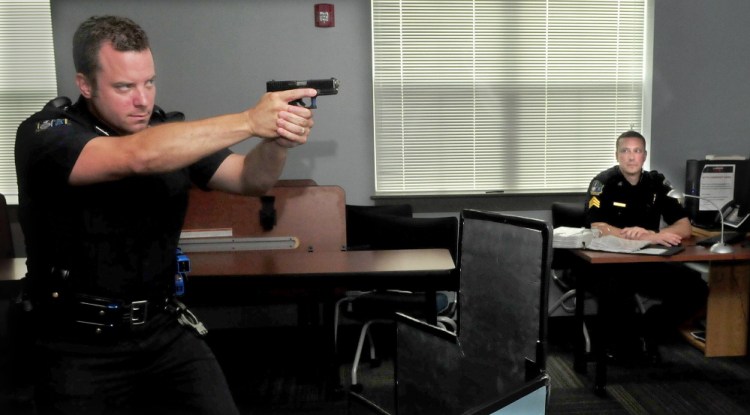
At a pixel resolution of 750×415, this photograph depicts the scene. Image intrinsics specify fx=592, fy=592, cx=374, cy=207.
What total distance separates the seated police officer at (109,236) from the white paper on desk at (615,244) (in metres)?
1.93

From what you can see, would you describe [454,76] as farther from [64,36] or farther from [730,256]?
[64,36]

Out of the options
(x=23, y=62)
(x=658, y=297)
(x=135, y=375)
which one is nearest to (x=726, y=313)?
(x=658, y=297)

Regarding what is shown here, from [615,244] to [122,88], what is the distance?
2344mm

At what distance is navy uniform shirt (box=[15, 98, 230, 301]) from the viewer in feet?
4.35

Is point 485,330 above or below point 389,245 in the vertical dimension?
above

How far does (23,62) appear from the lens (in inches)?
141

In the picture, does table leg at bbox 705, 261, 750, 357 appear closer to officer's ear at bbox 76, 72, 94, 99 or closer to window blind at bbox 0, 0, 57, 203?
officer's ear at bbox 76, 72, 94, 99

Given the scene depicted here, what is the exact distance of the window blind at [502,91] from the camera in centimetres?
373

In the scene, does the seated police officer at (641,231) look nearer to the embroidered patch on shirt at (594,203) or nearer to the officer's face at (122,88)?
the embroidered patch on shirt at (594,203)

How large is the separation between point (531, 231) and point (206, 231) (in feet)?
7.00

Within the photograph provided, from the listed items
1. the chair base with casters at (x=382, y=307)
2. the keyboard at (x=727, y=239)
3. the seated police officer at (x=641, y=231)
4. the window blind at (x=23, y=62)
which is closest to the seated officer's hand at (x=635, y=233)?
the seated police officer at (x=641, y=231)

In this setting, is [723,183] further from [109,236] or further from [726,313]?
[109,236]

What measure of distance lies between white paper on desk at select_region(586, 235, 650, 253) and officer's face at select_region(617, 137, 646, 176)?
58 cm

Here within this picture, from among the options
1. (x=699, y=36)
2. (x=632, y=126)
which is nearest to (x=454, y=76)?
(x=632, y=126)
